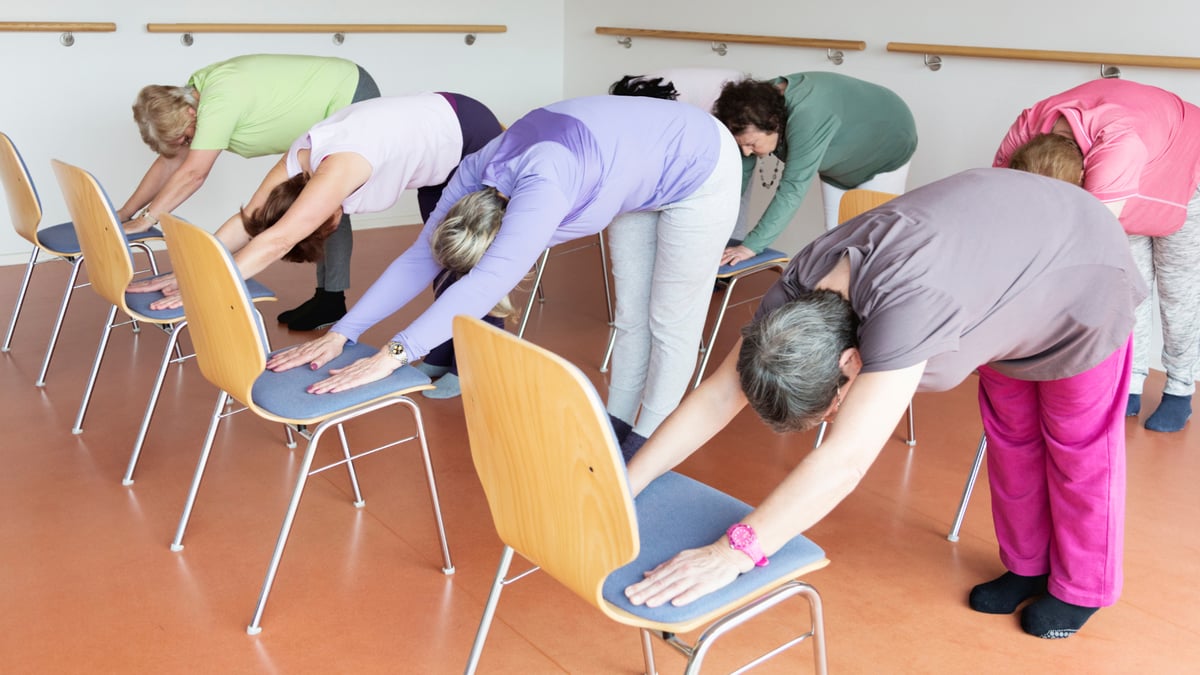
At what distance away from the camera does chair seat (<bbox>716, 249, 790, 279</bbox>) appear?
3307mm

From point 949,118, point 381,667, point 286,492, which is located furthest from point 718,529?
point 949,118

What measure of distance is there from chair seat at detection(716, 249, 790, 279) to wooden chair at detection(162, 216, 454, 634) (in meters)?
1.32

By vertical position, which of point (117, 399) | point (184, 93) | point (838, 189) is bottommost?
point (117, 399)

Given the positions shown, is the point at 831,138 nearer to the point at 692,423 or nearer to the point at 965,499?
the point at 965,499

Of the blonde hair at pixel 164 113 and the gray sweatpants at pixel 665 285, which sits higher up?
the blonde hair at pixel 164 113

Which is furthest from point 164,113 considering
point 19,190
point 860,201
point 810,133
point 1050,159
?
point 1050,159

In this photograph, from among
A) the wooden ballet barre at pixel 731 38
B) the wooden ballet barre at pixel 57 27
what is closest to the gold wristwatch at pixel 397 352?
the wooden ballet barre at pixel 731 38

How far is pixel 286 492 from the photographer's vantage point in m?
2.82

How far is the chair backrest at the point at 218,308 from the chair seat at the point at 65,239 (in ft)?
4.53

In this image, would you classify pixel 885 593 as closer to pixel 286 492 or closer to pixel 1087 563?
pixel 1087 563

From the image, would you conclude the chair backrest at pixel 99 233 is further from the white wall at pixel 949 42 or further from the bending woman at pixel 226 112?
the white wall at pixel 949 42

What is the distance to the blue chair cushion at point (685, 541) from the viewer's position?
1.46m

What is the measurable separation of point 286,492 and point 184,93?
151 centimetres

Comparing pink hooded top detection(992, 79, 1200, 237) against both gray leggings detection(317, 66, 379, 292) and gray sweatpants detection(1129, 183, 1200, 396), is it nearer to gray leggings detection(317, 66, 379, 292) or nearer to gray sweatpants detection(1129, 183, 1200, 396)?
gray sweatpants detection(1129, 183, 1200, 396)
